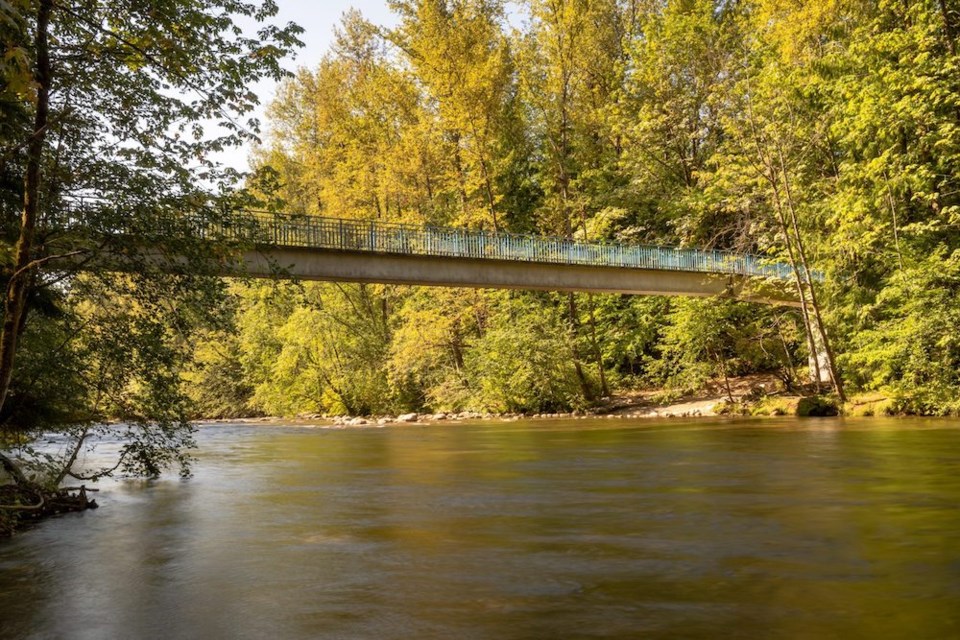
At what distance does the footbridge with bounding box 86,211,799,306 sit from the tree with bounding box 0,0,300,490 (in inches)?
411

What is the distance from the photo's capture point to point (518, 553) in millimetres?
8812

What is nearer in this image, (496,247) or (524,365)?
(496,247)

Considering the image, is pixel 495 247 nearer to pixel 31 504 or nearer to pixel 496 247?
pixel 496 247

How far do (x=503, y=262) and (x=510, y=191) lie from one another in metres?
18.4

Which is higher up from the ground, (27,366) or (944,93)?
(944,93)

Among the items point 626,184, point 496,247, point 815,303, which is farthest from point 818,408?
point 626,184

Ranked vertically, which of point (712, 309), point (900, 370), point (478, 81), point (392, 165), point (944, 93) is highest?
point (478, 81)

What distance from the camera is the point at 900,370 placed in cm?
2777

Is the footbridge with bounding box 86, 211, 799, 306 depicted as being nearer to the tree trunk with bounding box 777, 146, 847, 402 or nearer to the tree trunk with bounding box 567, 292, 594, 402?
the tree trunk with bounding box 777, 146, 847, 402

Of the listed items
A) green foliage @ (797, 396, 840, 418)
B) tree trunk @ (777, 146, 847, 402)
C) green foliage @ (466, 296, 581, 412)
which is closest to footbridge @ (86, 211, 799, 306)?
tree trunk @ (777, 146, 847, 402)

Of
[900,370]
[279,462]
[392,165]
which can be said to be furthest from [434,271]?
[900,370]

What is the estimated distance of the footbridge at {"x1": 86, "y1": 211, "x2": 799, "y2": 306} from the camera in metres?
26.0

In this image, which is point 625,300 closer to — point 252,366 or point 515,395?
point 515,395

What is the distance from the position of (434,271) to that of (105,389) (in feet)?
56.6
